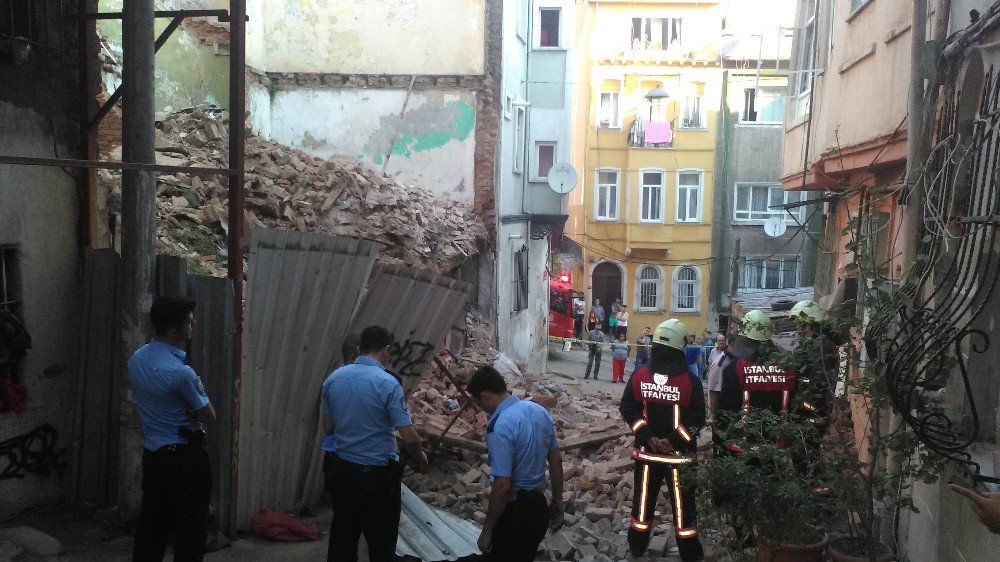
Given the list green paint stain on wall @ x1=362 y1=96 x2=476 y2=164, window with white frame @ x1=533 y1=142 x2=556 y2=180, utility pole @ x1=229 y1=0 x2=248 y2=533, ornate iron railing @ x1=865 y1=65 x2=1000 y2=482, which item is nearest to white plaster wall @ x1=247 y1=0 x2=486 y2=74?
green paint stain on wall @ x1=362 y1=96 x2=476 y2=164

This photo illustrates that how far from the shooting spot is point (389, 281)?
689cm

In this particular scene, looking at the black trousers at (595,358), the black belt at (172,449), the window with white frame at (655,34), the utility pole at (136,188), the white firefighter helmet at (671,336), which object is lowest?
the black trousers at (595,358)

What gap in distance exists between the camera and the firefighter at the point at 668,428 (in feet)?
21.9

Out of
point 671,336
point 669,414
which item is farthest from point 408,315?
point 669,414

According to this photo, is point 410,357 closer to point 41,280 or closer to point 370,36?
point 41,280

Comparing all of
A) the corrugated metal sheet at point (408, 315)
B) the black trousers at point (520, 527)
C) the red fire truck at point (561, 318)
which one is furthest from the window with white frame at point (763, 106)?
the black trousers at point (520, 527)

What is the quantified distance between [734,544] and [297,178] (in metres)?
9.08

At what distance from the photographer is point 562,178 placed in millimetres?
21062

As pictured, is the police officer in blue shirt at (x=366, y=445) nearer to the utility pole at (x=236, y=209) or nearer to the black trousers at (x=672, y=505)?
the utility pole at (x=236, y=209)

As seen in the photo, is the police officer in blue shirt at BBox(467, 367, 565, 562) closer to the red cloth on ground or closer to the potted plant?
the potted plant

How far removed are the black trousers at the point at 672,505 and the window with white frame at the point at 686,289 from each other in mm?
27626

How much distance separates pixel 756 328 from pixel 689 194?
26510 millimetres

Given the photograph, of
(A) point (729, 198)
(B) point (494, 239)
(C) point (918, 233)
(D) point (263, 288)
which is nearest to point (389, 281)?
(D) point (263, 288)

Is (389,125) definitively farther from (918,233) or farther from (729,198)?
(729,198)
